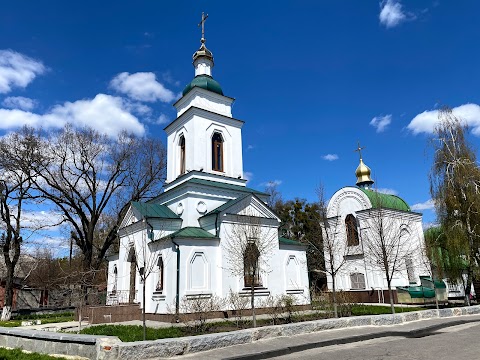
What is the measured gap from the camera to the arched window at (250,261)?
580 inches

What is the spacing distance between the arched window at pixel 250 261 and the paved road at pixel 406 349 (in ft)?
17.9

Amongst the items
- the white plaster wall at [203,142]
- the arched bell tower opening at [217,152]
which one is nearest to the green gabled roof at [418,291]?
the white plaster wall at [203,142]

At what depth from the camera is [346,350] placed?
27.5ft

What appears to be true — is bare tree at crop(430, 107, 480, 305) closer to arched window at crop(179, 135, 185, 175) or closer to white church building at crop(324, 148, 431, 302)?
white church building at crop(324, 148, 431, 302)

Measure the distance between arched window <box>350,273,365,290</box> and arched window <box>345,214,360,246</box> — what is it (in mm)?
2099

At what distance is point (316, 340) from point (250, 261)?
23.2 ft

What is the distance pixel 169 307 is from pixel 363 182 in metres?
20.1

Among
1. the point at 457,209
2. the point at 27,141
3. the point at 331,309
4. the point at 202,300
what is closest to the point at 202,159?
the point at 202,300

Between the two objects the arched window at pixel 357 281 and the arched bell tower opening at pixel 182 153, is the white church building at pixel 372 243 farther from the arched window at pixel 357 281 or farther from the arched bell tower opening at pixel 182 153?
the arched bell tower opening at pixel 182 153

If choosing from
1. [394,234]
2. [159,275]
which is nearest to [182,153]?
[159,275]

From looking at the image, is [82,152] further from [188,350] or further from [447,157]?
[447,157]

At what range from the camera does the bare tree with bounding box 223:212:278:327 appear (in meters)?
15.1

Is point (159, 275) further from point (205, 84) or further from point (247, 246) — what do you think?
point (205, 84)

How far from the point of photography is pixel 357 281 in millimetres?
23406
